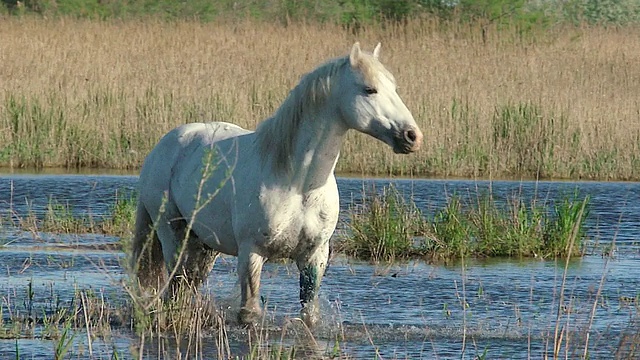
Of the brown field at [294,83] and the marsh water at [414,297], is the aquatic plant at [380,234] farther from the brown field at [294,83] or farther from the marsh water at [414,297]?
the brown field at [294,83]

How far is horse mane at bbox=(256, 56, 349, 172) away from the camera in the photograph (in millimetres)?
5797

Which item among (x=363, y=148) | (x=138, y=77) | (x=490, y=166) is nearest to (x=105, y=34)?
(x=138, y=77)

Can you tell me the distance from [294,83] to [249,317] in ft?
26.9

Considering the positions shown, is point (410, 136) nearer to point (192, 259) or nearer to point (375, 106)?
point (375, 106)

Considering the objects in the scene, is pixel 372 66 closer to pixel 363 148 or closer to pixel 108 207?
pixel 108 207

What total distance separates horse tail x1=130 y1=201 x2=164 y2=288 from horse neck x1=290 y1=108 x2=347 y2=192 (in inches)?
52.8

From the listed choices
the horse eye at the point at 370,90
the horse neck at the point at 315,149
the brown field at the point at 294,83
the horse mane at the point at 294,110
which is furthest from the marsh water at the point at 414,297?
the brown field at the point at 294,83

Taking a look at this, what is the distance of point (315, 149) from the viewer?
5852 mm

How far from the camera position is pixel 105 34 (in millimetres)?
16812

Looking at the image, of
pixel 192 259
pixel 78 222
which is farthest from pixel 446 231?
pixel 78 222

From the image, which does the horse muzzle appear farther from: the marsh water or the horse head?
the marsh water

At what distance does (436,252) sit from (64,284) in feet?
8.43

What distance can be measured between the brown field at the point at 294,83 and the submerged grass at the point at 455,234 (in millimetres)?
2665

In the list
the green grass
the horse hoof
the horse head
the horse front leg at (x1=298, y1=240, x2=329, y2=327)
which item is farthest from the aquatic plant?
the horse head
